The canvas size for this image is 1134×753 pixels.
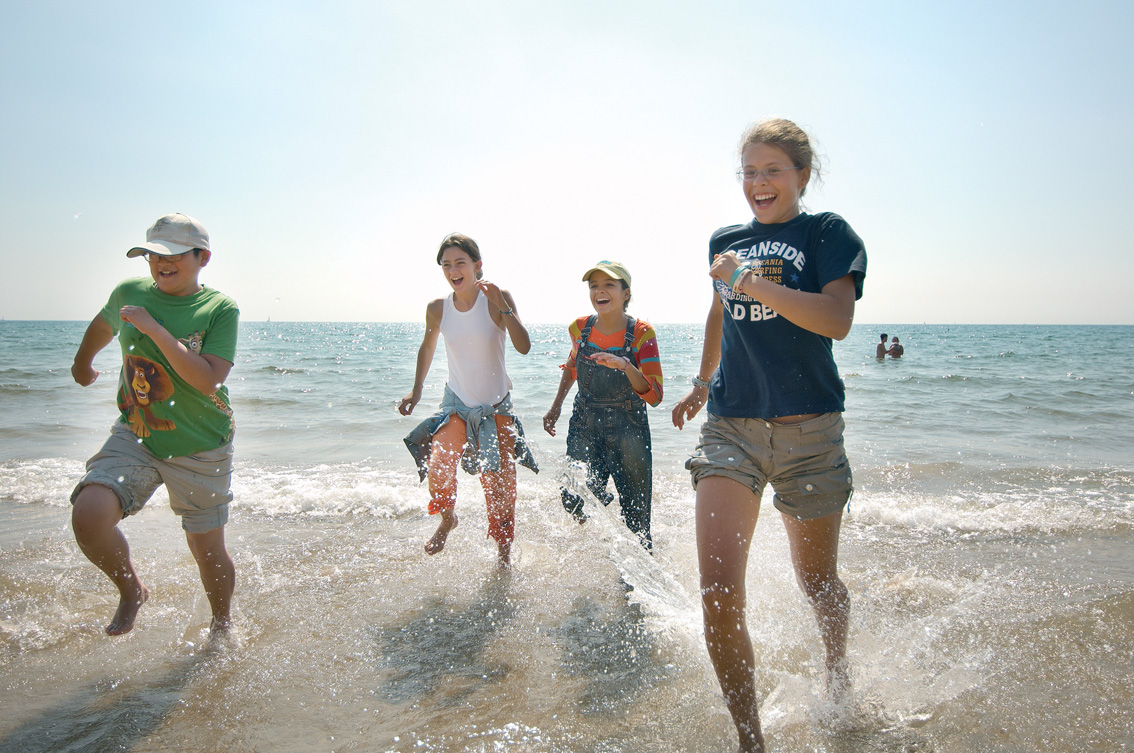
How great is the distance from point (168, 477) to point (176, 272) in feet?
3.06

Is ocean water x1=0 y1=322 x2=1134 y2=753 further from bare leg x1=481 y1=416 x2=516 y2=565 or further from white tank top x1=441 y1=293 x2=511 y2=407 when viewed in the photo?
white tank top x1=441 y1=293 x2=511 y2=407

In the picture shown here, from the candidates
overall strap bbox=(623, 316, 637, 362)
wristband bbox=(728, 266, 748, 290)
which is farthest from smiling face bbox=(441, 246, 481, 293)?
wristband bbox=(728, 266, 748, 290)

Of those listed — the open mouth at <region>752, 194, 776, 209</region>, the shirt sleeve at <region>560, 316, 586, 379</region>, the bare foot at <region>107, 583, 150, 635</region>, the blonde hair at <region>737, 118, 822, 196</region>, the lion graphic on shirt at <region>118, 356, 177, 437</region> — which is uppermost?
the blonde hair at <region>737, 118, 822, 196</region>

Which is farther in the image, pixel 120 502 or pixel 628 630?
pixel 628 630

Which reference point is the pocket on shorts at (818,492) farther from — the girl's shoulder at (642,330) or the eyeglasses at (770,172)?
the girl's shoulder at (642,330)

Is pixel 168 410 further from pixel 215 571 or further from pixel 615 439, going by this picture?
pixel 615 439

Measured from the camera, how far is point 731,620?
7.11 ft

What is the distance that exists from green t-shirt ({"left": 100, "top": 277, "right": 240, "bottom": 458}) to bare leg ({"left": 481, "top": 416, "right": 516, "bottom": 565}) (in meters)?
1.70

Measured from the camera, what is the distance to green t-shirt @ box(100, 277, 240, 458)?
2932 millimetres

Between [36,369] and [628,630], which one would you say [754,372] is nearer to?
[628,630]

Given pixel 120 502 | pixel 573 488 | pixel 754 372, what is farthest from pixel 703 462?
pixel 120 502

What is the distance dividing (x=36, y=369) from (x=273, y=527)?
2007 cm

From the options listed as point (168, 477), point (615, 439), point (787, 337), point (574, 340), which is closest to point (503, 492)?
point (615, 439)

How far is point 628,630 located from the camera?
3.44 meters
